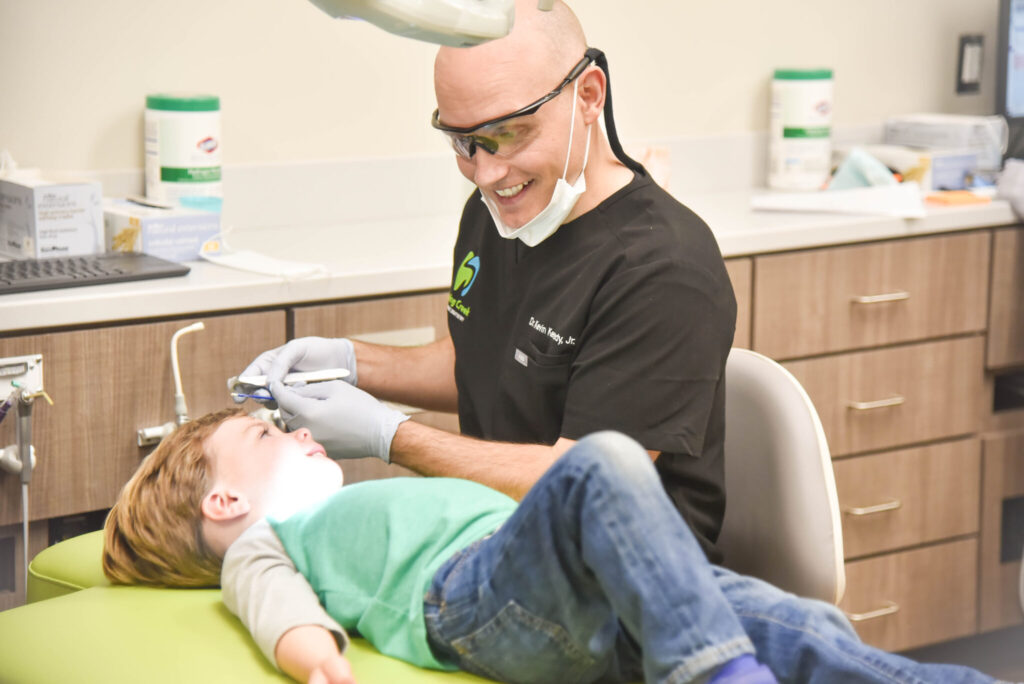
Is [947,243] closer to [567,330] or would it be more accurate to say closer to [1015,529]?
[1015,529]

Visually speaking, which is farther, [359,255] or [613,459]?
[359,255]

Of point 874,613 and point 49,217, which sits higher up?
point 49,217

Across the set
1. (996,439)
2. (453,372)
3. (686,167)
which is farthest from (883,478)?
(453,372)

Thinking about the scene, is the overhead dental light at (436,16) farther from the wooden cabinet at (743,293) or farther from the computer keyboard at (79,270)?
the wooden cabinet at (743,293)

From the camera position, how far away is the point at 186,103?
6.95 ft

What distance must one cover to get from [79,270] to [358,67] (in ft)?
2.68

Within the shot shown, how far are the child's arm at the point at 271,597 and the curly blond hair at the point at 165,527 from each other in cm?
8

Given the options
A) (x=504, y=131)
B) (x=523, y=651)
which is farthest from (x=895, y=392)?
(x=523, y=651)

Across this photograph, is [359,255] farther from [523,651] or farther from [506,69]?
[523,651]

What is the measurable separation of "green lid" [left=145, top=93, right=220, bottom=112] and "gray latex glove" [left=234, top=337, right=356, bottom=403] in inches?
23.0

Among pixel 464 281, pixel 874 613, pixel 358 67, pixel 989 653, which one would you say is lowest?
pixel 989 653

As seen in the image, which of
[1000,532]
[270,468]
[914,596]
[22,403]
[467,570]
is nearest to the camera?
[467,570]

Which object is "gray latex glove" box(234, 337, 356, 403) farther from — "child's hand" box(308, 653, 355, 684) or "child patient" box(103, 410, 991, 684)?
"child's hand" box(308, 653, 355, 684)

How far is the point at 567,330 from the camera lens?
4.99 feet
